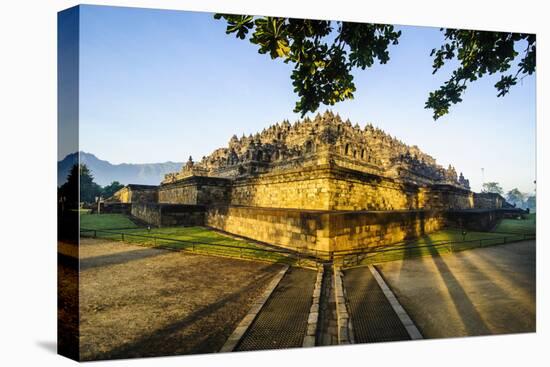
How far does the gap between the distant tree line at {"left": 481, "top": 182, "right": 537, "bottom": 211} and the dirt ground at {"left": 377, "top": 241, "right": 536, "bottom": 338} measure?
785 mm

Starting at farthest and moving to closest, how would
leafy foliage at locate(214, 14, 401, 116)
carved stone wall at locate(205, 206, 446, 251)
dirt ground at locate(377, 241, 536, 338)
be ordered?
carved stone wall at locate(205, 206, 446, 251) → dirt ground at locate(377, 241, 536, 338) → leafy foliage at locate(214, 14, 401, 116)

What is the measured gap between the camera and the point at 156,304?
4648mm

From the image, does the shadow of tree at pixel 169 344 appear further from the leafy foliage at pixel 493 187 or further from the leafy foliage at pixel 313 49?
the leafy foliage at pixel 493 187

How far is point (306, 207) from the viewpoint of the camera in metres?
9.32

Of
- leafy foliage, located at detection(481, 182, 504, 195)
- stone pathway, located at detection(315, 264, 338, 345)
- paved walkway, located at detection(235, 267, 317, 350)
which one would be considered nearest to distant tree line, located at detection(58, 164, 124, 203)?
paved walkway, located at detection(235, 267, 317, 350)

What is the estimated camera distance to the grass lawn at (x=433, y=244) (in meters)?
6.46

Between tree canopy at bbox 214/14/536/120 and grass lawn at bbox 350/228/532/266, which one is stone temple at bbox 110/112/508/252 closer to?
grass lawn at bbox 350/228/532/266

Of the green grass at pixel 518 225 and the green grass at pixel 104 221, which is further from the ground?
the green grass at pixel 104 221

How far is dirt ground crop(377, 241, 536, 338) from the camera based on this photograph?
17.3ft

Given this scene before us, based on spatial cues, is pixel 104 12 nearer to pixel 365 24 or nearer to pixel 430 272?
pixel 365 24

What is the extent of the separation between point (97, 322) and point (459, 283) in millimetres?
5978

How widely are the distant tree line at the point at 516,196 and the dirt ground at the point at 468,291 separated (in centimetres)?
79

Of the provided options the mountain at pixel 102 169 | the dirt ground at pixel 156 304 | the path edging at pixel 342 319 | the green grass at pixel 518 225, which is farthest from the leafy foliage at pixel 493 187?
the mountain at pixel 102 169

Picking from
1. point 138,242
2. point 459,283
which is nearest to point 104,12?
point 138,242
